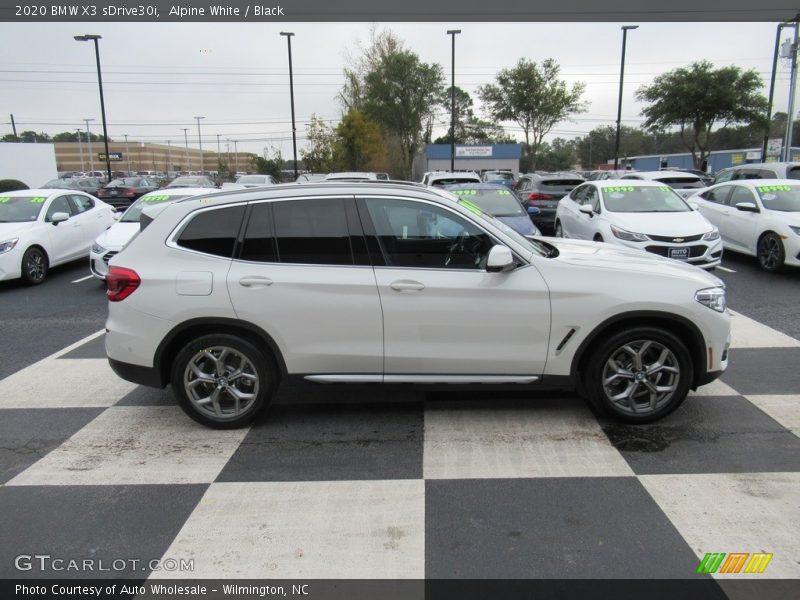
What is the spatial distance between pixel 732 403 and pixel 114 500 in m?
4.57

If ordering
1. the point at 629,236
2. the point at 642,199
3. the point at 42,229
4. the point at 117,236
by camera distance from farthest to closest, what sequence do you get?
the point at 42,229, the point at 642,199, the point at 117,236, the point at 629,236

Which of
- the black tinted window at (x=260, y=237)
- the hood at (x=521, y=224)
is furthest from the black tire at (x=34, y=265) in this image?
the hood at (x=521, y=224)

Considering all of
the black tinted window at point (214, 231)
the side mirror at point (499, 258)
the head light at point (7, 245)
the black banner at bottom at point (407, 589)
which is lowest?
the black banner at bottom at point (407, 589)

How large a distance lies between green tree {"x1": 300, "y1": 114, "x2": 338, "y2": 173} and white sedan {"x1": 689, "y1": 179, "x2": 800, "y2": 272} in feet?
88.5

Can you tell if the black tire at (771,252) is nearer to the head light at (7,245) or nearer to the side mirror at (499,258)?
the side mirror at (499,258)

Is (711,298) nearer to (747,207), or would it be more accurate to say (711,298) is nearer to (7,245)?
(747,207)

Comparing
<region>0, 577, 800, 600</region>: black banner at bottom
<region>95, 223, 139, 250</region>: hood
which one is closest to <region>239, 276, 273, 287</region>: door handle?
<region>0, 577, 800, 600</region>: black banner at bottom

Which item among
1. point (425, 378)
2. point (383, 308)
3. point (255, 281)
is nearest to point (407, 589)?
point (425, 378)

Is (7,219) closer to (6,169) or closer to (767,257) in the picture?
(767,257)

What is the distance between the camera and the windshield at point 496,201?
34.3 feet

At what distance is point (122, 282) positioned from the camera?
417 centimetres

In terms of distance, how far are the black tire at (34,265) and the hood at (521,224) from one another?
8.05 meters

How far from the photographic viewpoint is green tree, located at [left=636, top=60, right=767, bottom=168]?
36406mm

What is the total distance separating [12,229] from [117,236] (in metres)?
2.17
